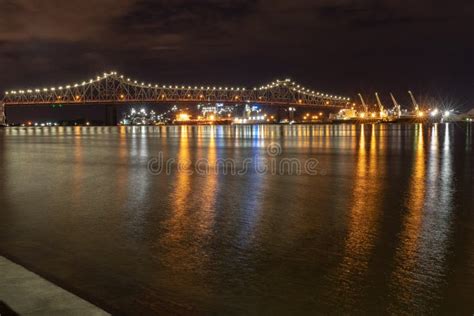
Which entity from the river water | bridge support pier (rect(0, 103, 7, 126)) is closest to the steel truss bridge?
bridge support pier (rect(0, 103, 7, 126))

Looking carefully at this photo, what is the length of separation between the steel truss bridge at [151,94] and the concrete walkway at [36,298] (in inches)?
4124

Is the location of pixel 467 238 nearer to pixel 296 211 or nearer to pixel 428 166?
pixel 296 211

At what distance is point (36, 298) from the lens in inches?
153

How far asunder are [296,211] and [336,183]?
3.62 meters

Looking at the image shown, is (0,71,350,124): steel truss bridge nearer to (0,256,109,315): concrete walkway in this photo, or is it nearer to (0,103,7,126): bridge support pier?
(0,103,7,126): bridge support pier

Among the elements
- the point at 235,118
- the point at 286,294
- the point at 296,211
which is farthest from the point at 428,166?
the point at 235,118

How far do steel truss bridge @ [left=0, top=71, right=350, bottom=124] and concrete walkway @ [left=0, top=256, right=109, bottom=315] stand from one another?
344ft

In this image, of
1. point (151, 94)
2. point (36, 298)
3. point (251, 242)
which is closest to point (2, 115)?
point (151, 94)

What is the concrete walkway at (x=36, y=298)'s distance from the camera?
12.0 ft

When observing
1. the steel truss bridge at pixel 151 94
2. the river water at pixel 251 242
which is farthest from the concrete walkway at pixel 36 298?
the steel truss bridge at pixel 151 94

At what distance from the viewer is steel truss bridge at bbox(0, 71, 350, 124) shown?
369ft

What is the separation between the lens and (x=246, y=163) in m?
17.0

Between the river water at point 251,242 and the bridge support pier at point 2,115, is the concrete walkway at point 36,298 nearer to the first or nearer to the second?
the river water at point 251,242

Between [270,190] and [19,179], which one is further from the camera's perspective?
[19,179]
